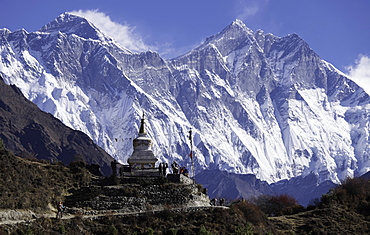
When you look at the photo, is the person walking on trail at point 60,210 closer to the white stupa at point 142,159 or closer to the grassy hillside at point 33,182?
the grassy hillside at point 33,182

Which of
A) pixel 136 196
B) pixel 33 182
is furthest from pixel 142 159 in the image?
pixel 33 182

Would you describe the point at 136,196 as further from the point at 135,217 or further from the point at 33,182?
the point at 33,182

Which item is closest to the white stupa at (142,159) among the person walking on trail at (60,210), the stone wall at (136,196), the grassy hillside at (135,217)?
the stone wall at (136,196)

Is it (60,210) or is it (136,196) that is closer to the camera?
(60,210)

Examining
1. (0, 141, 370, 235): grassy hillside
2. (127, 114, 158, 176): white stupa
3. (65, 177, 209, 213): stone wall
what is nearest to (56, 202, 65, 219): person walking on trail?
(0, 141, 370, 235): grassy hillside

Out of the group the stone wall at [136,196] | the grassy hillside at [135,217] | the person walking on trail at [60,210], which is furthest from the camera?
→ the stone wall at [136,196]

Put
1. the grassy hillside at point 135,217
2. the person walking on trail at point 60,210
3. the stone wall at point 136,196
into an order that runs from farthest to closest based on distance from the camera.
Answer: the stone wall at point 136,196 → the person walking on trail at point 60,210 → the grassy hillside at point 135,217

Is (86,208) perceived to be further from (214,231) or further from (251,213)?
(251,213)

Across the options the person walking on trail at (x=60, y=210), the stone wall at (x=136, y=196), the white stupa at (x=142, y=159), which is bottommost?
the person walking on trail at (x=60, y=210)

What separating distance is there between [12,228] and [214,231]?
69.2ft

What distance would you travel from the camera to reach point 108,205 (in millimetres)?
77438

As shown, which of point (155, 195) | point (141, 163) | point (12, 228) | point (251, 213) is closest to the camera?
point (12, 228)

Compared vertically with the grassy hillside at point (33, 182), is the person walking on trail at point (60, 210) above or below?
below

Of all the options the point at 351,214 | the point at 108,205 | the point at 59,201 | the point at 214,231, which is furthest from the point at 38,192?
the point at 351,214
